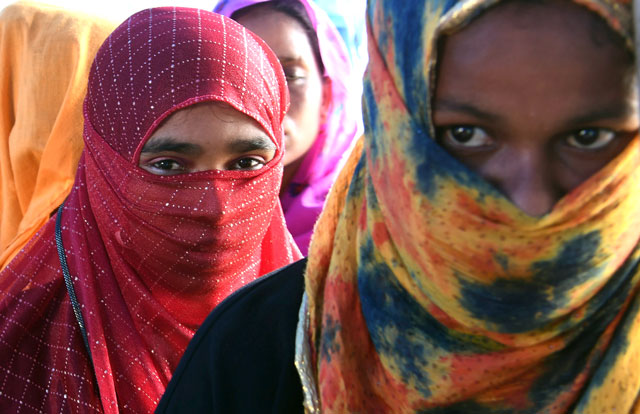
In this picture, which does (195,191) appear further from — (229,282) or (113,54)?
(113,54)

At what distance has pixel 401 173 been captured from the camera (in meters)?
1.33

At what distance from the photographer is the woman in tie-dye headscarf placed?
1224 mm

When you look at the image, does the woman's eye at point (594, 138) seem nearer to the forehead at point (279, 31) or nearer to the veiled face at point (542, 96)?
the veiled face at point (542, 96)

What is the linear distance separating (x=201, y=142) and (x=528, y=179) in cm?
129

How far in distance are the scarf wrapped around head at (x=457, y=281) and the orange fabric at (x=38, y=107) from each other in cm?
207

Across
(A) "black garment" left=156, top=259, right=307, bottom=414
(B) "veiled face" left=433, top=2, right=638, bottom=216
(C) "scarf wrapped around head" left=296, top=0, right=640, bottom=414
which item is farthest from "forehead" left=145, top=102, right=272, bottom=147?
(B) "veiled face" left=433, top=2, right=638, bottom=216

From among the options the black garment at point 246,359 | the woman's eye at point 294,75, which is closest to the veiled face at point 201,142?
the black garment at point 246,359

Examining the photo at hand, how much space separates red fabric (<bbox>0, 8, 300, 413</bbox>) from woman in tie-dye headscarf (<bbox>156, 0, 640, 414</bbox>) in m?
0.96

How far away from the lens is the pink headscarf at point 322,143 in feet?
11.5

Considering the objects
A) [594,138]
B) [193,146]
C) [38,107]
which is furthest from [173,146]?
[594,138]

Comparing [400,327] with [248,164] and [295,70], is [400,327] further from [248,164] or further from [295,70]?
[295,70]

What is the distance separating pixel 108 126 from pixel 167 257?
0.48 metres

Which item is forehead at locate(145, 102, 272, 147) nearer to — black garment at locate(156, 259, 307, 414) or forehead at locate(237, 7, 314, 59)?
black garment at locate(156, 259, 307, 414)

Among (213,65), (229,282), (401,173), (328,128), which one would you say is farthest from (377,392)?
(328,128)
